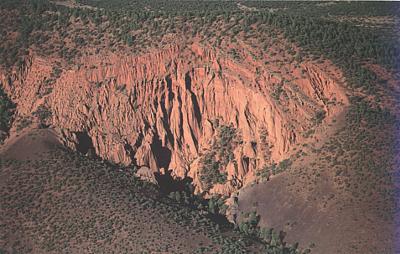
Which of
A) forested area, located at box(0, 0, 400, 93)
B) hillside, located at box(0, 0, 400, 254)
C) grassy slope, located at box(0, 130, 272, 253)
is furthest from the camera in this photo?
forested area, located at box(0, 0, 400, 93)

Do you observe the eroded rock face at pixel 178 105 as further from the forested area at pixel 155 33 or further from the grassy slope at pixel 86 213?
the grassy slope at pixel 86 213

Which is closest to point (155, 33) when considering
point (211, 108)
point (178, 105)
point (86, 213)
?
point (178, 105)

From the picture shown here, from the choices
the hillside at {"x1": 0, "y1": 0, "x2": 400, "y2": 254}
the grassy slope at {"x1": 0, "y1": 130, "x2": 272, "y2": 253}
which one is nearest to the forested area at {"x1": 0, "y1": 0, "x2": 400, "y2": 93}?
the hillside at {"x1": 0, "y1": 0, "x2": 400, "y2": 254}

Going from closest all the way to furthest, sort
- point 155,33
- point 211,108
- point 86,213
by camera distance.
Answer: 1. point 86,213
2. point 211,108
3. point 155,33

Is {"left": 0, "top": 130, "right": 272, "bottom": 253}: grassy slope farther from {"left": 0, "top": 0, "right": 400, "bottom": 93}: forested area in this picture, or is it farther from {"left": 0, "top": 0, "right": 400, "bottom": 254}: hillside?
{"left": 0, "top": 0, "right": 400, "bottom": 93}: forested area

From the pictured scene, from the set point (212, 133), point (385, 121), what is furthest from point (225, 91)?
point (385, 121)

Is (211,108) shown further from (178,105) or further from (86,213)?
(86,213)
